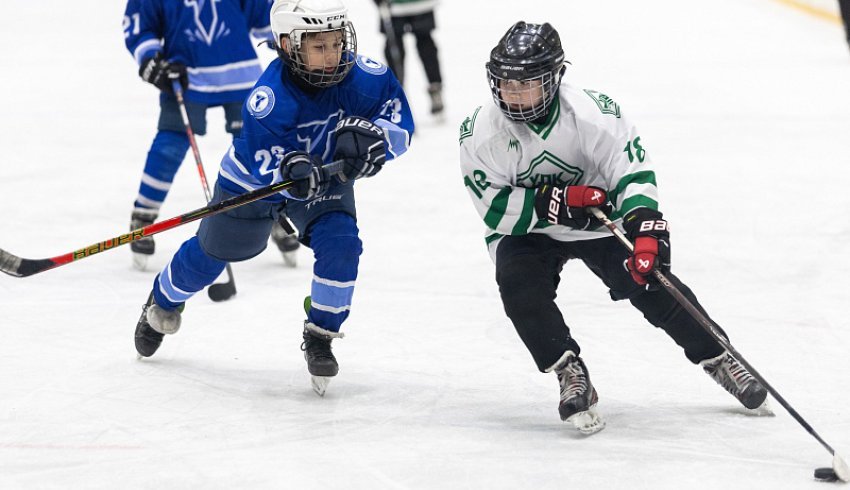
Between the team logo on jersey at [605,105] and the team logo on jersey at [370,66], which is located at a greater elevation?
the team logo on jersey at [605,105]

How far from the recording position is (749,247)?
448 centimetres

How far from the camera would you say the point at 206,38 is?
436 centimetres

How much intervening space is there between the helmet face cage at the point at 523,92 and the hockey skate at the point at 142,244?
214 centimetres

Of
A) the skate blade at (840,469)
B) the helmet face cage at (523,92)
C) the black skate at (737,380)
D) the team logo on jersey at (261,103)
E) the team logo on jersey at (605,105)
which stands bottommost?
the black skate at (737,380)

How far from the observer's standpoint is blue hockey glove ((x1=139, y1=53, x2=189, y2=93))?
4270 millimetres

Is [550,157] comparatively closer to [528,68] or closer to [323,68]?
[528,68]

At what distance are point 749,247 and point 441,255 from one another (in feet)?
3.74

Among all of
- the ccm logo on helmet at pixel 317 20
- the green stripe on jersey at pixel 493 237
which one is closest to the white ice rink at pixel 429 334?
the green stripe on jersey at pixel 493 237

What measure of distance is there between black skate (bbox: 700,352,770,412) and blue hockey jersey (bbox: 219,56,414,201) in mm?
928

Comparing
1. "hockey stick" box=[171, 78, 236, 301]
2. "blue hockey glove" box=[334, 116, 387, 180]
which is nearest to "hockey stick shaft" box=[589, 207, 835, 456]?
"blue hockey glove" box=[334, 116, 387, 180]

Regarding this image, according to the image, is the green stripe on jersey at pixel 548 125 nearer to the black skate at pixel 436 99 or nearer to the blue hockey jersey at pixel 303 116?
the blue hockey jersey at pixel 303 116

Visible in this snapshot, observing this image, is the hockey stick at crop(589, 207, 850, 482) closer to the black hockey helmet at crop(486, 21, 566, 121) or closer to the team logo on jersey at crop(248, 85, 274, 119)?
the black hockey helmet at crop(486, 21, 566, 121)

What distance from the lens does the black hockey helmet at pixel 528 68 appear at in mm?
2656

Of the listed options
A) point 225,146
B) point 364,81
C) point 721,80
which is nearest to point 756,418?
point 364,81
